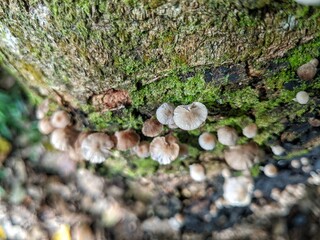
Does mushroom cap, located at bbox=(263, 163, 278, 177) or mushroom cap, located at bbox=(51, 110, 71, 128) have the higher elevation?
mushroom cap, located at bbox=(51, 110, 71, 128)

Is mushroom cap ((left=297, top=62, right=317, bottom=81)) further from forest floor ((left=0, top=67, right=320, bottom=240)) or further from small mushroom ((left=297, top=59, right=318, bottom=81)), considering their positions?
forest floor ((left=0, top=67, right=320, bottom=240))

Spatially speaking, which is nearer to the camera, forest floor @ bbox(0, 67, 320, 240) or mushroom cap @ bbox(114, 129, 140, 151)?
mushroom cap @ bbox(114, 129, 140, 151)

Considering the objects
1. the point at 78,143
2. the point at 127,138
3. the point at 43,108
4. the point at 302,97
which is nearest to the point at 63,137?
the point at 78,143

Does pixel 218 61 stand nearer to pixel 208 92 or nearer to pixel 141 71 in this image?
pixel 208 92

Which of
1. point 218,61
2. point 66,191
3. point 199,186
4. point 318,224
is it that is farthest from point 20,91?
point 318,224

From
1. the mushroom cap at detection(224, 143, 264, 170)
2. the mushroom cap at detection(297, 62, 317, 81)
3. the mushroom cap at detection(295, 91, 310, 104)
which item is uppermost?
the mushroom cap at detection(297, 62, 317, 81)

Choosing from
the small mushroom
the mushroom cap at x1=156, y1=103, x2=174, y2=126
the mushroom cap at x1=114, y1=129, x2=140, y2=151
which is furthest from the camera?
the mushroom cap at x1=114, y1=129, x2=140, y2=151

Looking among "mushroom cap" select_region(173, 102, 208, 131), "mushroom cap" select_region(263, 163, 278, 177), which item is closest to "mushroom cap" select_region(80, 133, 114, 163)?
"mushroom cap" select_region(173, 102, 208, 131)

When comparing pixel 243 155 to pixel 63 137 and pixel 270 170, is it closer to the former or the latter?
pixel 270 170
